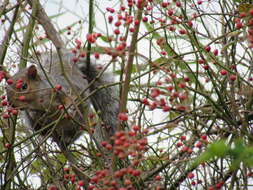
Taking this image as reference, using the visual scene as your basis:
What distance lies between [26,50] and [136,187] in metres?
1.07

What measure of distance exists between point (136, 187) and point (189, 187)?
0.27m

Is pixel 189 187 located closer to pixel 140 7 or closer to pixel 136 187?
pixel 136 187

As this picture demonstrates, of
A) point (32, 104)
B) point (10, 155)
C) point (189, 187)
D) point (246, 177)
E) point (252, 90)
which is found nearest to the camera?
point (246, 177)

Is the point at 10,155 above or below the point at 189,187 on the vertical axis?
above

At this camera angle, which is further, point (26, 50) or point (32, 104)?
point (32, 104)

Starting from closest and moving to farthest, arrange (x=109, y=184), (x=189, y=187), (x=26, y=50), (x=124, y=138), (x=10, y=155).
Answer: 1. (x=124, y=138)
2. (x=109, y=184)
3. (x=189, y=187)
4. (x=10, y=155)
5. (x=26, y=50)

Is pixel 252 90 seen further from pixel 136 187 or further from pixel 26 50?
pixel 26 50

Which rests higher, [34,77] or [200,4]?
[34,77]

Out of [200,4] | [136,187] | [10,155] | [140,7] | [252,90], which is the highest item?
[200,4]

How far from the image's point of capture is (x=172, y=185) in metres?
1.97

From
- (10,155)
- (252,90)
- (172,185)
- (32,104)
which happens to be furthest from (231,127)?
(32,104)

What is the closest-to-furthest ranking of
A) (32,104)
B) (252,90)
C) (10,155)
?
(252,90), (10,155), (32,104)

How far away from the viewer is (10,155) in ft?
7.79

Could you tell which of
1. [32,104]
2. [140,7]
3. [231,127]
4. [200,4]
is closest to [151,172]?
[231,127]
